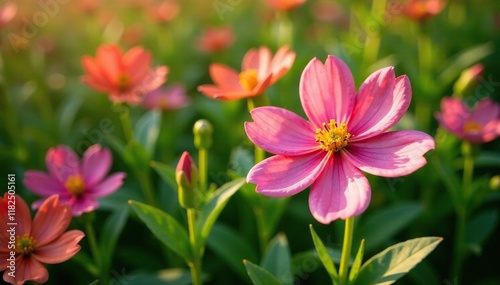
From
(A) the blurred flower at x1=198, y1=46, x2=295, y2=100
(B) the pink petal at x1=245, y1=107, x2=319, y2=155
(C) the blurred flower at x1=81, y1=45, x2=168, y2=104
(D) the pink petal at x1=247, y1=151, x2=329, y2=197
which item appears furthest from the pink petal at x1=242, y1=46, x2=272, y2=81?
(D) the pink petal at x1=247, y1=151, x2=329, y2=197

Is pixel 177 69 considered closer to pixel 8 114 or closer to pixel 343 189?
pixel 8 114

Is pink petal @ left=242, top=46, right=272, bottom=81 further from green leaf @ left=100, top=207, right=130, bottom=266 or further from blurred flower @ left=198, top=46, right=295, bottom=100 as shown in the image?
green leaf @ left=100, top=207, right=130, bottom=266

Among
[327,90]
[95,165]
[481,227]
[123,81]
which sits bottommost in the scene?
[95,165]

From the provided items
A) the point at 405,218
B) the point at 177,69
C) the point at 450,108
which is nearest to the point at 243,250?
the point at 405,218

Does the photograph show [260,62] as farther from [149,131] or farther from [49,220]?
[49,220]

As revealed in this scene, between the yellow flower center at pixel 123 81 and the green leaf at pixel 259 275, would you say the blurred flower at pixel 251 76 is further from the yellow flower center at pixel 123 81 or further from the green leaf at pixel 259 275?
the green leaf at pixel 259 275

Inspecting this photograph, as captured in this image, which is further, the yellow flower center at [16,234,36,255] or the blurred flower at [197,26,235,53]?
the blurred flower at [197,26,235,53]

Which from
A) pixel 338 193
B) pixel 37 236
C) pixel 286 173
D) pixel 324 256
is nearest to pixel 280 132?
pixel 286 173

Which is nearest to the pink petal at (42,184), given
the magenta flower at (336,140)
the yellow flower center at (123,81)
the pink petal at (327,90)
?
the yellow flower center at (123,81)
